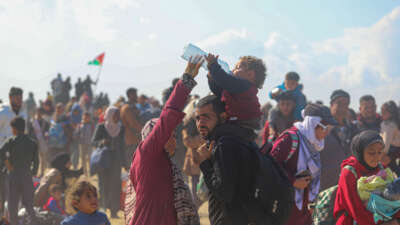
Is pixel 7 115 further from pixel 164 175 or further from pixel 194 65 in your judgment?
pixel 194 65

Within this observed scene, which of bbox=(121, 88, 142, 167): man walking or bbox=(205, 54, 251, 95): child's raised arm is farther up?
bbox=(121, 88, 142, 167): man walking

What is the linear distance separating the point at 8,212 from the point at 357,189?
5.39 meters

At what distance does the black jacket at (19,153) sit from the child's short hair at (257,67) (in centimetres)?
466

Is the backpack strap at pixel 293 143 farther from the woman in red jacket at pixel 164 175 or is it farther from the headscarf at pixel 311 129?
the woman in red jacket at pixel 164 175

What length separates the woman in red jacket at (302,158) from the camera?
14.3ft

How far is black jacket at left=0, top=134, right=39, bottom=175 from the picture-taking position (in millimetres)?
7496

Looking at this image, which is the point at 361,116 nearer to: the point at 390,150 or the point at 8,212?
the point at 390,150

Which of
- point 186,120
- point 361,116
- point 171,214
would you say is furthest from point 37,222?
point 361,116

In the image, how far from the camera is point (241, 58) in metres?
4.15

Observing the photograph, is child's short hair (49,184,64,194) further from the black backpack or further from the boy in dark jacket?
the black backpack

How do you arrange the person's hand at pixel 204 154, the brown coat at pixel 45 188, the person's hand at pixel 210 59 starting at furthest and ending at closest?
1. the brown coat at pixel 45 188
2. the person's hand at pixel 210 59
3. the person's hand at pixel 204 154

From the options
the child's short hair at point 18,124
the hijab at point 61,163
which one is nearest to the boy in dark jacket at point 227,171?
the child's short hair at point 18,124

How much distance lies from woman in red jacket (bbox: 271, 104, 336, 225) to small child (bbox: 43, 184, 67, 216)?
14.9 feet

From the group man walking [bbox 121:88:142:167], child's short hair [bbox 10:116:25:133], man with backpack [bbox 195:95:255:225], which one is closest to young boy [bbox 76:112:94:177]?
man walking [bbox 121:88:142:167]
